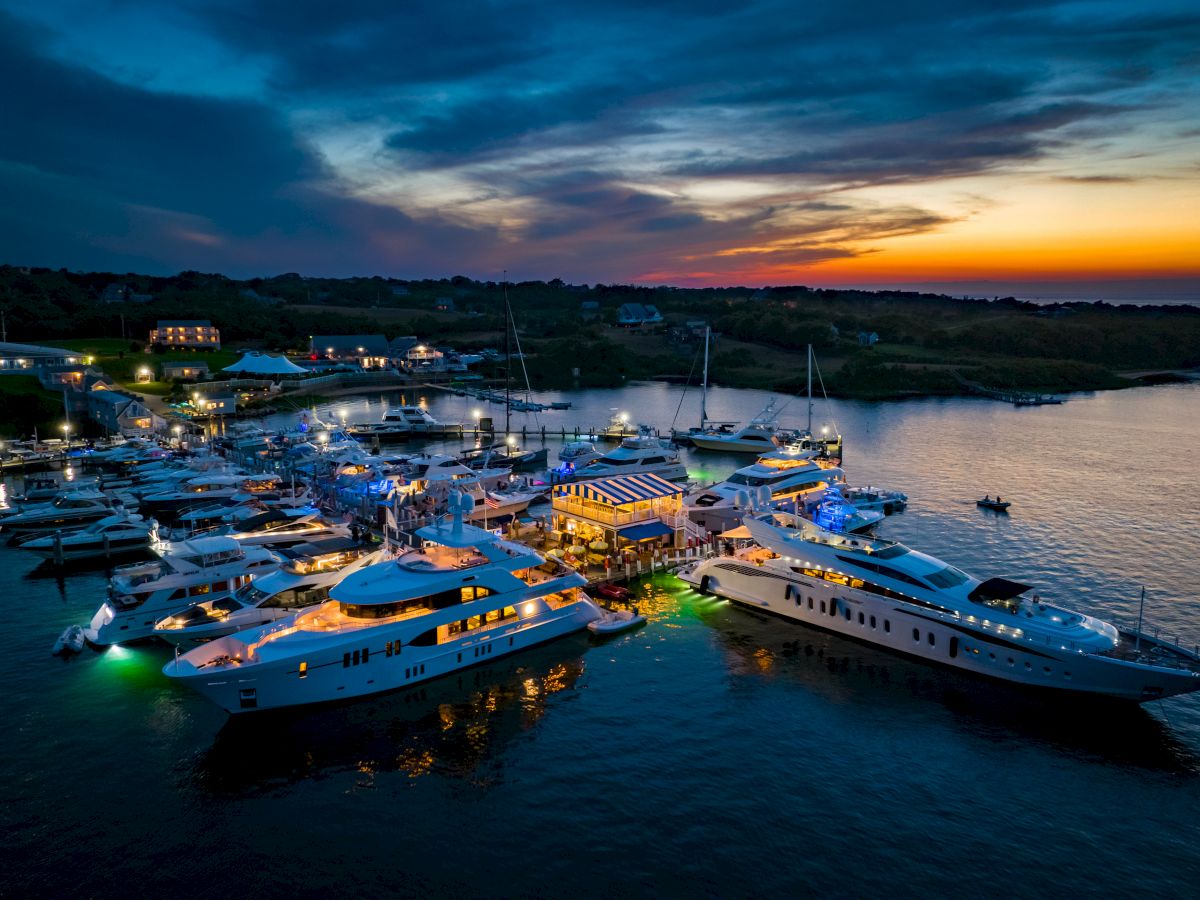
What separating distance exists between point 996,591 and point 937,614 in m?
2.16

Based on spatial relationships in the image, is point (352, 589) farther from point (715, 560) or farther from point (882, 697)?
Answer: point (882, 697)

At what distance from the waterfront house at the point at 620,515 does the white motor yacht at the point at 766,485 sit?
105 inches

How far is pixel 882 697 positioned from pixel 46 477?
193ft

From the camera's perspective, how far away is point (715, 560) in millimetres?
32531

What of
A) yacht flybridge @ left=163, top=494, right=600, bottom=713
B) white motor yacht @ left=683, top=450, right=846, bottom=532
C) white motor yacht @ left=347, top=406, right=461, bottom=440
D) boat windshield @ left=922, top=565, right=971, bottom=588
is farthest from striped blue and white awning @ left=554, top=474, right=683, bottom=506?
white motor yacht @ left=347, top=406, right=461, bottom=440

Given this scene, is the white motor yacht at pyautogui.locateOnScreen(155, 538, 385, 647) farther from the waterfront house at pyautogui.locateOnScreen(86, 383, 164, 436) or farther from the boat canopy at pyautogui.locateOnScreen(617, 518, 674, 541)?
the waterfront house at pyautogui.locateOnScreen(86, 383, 164, 436)

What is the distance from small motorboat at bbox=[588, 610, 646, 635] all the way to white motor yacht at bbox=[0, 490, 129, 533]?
30.8 m

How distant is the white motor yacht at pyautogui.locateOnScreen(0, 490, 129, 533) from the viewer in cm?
3947

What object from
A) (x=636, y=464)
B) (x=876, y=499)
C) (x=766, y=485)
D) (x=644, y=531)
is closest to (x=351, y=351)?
(x=636, y=464)

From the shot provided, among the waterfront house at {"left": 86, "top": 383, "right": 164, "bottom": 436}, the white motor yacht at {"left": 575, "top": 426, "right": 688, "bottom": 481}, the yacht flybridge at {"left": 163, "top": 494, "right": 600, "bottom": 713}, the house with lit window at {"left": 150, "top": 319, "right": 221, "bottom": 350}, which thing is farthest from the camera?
the house with lit window at {"left": 150, "top": 319, "right": 221, "bottom": 350}

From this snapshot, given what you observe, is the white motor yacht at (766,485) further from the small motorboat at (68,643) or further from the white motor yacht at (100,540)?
the white motor yacht at (100,540)

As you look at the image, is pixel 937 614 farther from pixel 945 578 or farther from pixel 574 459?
pixel 574 459

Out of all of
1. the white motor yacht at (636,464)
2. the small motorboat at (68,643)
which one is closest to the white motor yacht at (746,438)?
the white motor yacht at (636,464)

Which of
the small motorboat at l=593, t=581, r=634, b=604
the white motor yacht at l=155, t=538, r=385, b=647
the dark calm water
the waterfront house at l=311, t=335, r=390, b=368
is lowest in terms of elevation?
the dark calm water
